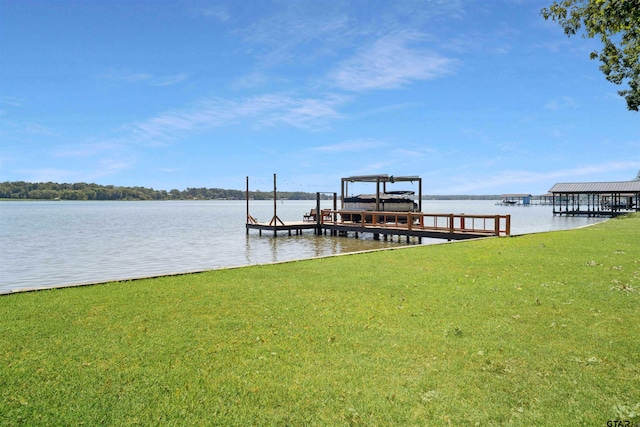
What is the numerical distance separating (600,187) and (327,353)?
62.1 meters

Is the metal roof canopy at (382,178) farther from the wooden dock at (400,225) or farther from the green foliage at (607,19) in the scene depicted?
the green foliage at (607,19)

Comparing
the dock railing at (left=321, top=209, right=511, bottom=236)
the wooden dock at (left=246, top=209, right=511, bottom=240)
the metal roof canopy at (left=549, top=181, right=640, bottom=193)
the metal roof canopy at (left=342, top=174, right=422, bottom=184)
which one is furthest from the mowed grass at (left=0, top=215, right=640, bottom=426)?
the metal roof canopy at (left=549, top=181, right=640, bottom=193)

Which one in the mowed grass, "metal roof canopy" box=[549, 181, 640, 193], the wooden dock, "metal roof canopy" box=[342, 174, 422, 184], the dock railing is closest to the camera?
the mowed grass

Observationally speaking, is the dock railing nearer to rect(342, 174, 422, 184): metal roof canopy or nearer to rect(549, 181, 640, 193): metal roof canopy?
rect(342, 174, 422, 184): metal roof canopy

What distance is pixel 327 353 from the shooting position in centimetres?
446

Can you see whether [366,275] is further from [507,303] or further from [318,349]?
[318,349]

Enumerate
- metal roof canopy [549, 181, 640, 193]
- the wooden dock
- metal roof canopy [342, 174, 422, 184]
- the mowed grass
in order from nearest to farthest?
the mowed grass → the wooden dock → metal roof canopy [342, 174, 422, 184] → metal roof canopy [549, 181, 640, 193]

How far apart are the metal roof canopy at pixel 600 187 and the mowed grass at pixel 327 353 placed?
53665mm

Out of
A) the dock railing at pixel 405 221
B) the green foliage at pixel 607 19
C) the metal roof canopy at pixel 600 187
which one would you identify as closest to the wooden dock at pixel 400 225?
the dock railing at pixel 405 221

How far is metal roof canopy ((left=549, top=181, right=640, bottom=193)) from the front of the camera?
51.6m

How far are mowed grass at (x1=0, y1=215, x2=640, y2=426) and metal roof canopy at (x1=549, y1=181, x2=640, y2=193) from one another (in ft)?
176

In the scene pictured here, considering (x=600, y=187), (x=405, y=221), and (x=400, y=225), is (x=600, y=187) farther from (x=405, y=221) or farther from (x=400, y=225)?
(x=400, y=225)

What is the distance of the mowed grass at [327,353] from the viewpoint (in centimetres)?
341

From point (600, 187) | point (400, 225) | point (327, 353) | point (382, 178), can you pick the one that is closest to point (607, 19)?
point (327, 353)
